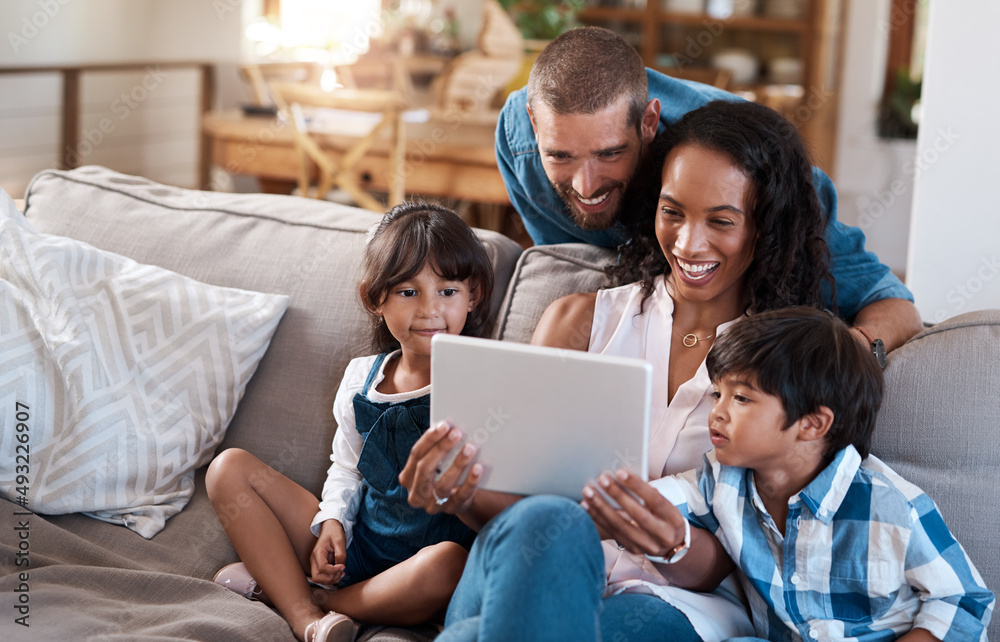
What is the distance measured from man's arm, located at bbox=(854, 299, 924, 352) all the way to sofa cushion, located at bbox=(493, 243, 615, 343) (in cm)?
42

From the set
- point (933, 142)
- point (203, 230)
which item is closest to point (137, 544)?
point (203, 230)

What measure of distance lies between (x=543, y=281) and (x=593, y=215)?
0.14m

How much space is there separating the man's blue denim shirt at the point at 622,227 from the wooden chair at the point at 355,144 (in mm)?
1581

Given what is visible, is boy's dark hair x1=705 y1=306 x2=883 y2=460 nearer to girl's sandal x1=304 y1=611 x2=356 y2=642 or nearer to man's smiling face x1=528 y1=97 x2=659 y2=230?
man's smiling face x1=528 y1=97 x2=659 y2=230

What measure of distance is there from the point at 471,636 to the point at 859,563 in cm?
48

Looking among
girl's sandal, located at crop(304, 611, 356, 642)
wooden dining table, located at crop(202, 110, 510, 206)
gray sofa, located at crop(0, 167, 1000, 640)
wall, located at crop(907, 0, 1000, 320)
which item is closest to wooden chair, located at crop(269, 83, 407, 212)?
wooden dining table, located at crop(202, 110, 510, 206)

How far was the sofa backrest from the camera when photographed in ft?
5.10

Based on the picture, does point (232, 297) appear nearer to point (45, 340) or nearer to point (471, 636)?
point (45, 340)

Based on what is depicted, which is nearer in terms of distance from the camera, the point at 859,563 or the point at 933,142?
the point at 859,563

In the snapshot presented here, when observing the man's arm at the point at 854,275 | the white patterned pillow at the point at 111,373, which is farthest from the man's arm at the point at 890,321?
the white patterned pillow at the point at 111,373

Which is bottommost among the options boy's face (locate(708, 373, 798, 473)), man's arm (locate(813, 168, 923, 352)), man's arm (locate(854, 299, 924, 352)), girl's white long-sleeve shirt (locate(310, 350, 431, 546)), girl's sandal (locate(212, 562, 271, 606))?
girl's sandal (locate(212, 562, 271, 606))

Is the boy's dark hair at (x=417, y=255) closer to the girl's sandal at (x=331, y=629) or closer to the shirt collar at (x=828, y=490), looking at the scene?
the girl's sandal at (x=331, y=629)

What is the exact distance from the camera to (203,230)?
68.9 inches

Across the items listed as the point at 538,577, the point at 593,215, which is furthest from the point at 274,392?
the point at 538,577
